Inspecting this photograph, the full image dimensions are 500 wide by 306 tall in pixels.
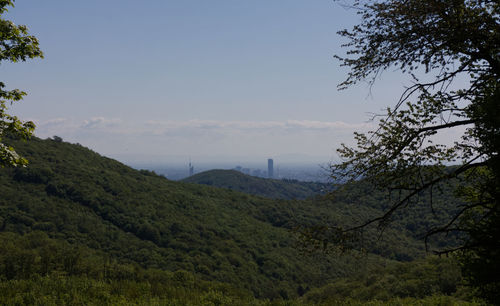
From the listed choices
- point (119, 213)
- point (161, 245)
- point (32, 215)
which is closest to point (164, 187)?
point (119, 213)

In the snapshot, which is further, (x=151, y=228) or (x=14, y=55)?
(x=151, y=228)

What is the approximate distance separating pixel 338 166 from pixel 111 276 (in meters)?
21.5

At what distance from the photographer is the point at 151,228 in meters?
54.5

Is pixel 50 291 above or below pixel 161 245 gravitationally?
above

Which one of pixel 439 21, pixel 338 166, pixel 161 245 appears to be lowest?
pixel 161 245

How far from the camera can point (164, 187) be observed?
77.4 m

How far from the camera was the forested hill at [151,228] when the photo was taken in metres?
45.9

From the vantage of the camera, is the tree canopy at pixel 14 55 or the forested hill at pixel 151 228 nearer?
the tree canopy at pixel 14 55

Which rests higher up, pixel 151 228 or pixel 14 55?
pixel 14 55

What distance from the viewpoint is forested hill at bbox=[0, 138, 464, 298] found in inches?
1806

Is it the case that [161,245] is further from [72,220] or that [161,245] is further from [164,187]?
[164,187]

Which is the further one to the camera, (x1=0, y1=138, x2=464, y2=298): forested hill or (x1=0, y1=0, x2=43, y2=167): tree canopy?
(x1=0, y1=138, x2=464, y2=298): forested hill

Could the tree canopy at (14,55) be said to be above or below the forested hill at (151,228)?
above

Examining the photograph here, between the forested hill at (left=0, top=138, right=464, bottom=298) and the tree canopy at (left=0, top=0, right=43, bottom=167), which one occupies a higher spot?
the tree canopy at (left=0, top=0, right=43, bottom=167)
